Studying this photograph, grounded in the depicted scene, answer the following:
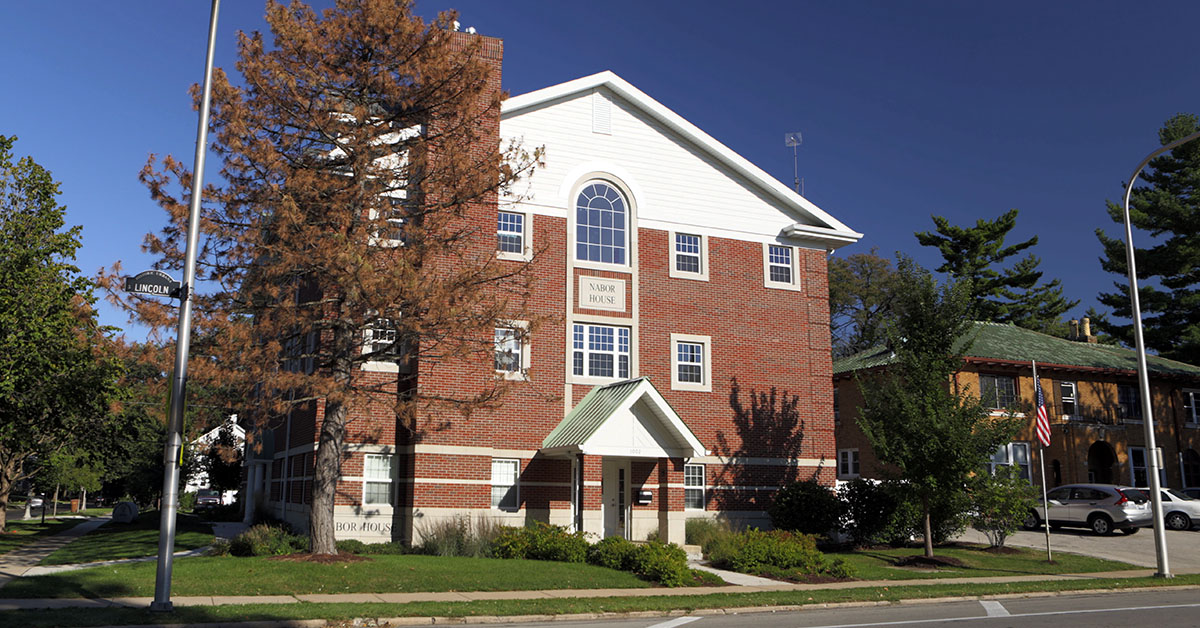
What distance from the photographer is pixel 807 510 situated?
84.1 ft

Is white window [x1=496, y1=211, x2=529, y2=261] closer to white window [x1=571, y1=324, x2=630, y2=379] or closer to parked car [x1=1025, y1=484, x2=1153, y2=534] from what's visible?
white window [x1=571, y1=324, x2=630, y2=379]

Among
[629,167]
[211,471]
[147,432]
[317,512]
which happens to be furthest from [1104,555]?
[147,432]

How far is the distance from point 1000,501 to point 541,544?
12431 millimetres

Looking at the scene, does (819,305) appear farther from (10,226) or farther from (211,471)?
(211,471)

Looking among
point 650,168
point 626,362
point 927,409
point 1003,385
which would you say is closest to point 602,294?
point 626,362

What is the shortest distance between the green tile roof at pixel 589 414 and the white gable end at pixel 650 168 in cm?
555

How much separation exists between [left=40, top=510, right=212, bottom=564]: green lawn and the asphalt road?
47.6 feet

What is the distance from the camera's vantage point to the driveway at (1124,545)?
2394 centimetres

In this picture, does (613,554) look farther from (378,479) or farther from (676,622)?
(378,479)

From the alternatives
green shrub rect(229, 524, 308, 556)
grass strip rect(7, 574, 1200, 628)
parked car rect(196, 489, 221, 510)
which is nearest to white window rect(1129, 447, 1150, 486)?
grass strip rect(7, 574, 1200, 628)

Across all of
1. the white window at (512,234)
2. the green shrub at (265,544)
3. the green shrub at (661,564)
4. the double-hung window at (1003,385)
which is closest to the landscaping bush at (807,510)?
the green shrub at (661,564)

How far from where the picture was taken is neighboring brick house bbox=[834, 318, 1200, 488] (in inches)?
1490

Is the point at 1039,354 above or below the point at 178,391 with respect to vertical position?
above

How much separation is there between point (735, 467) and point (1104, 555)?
34.2 feet
